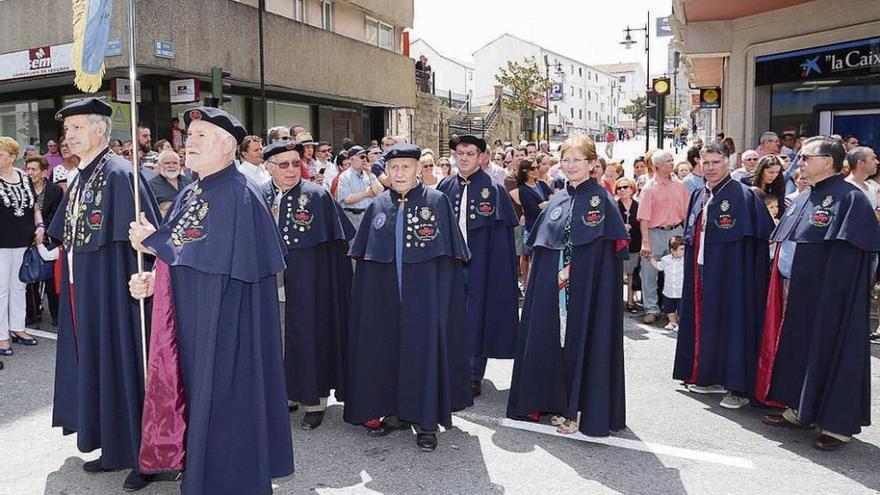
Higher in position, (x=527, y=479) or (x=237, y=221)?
(x=237, y=221)

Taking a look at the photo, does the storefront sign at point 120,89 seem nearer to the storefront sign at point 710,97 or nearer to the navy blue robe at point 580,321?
the navy blue robe at point 580,321

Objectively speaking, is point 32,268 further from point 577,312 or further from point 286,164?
point 577,312

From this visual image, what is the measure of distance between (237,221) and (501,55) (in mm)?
74575

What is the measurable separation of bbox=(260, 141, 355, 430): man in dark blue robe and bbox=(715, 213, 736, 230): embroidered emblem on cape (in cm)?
280

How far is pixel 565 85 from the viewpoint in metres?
90.4

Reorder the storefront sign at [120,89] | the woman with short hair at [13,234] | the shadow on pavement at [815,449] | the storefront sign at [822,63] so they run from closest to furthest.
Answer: the shadow on pavement at [815,449] → the woman with short hair at [13,234] → the storefront sign at [822,63] → the storefront sign at [120,89]

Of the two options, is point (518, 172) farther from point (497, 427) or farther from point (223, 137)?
point (223, 137)

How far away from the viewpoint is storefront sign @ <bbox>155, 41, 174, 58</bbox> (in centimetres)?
1474

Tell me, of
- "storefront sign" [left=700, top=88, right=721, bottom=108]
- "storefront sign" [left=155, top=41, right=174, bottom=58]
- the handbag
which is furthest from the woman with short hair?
"storefront sign" [left=700, top=88, right=721, bottom=108]

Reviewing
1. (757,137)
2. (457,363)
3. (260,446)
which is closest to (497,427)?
(457,363)

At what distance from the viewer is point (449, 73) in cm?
6594

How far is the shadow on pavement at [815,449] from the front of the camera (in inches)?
181

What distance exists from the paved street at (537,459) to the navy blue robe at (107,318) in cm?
31

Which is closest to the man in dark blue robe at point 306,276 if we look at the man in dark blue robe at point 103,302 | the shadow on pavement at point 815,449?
the man in dark blue robe at point 103,302
